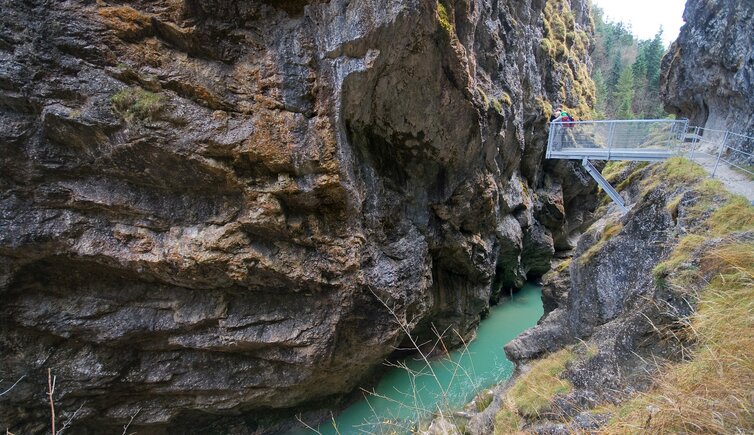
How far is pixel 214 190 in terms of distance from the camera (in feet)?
19.1

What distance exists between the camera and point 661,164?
7770 mm

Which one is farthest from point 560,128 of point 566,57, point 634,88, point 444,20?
Result: point 634,88

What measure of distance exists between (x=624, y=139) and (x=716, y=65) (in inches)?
106

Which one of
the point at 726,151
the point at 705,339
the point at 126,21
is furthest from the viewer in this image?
the point at 726,151

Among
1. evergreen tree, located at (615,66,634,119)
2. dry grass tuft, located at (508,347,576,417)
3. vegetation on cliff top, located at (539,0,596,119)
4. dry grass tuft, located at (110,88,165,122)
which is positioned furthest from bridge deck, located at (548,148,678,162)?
evergreen tree, located at (615,66,634,119)

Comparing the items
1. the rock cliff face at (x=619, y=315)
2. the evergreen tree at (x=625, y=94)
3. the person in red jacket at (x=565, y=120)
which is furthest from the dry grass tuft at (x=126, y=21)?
the evergreen tree at (x=625, y=94)

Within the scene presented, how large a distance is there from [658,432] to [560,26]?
18.8 m

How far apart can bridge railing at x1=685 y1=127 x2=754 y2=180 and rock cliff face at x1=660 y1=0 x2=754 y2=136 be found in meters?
0.25

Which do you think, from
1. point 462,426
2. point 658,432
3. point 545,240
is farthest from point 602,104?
point 658,432

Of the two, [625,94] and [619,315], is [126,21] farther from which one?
[625,94]

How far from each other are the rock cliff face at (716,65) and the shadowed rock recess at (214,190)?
5.45 metres

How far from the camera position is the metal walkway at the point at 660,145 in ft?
20.7

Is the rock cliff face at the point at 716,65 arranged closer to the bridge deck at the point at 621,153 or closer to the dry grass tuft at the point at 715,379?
the bridge deck at the point at 621,153

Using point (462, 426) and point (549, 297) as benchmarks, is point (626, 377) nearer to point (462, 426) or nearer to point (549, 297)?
point (462, 426)
